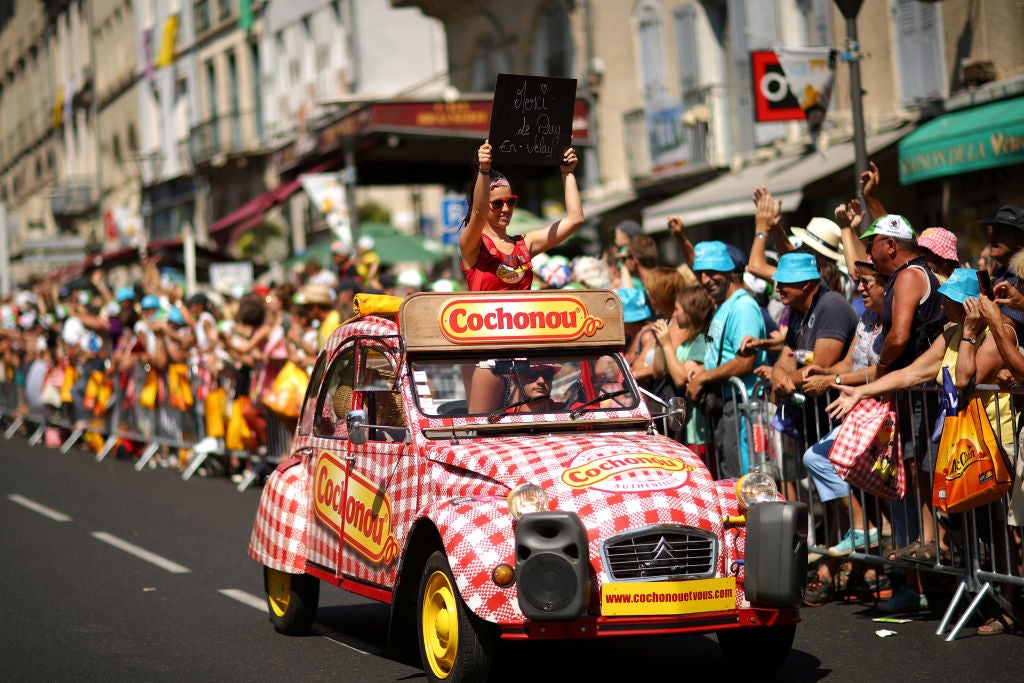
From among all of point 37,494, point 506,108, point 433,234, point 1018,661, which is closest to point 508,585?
point 1018,661

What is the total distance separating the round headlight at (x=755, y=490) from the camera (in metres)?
6.94

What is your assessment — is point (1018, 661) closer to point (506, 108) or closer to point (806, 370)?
point (806, 370)

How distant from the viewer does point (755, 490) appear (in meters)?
6.95

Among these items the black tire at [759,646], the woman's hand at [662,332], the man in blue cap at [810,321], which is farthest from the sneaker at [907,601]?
the woman's hand at [662,332]

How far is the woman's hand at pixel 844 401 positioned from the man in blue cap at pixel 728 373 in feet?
4.36

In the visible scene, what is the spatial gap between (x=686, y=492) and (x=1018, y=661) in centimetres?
193

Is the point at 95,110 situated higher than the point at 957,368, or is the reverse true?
the point at 95,110

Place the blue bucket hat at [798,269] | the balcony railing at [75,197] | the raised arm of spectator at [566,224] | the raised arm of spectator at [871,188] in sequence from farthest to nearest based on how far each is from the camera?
the balcony railing at [75,197] → the raised arm of spectator at [871,188] → the blue bucket hat at [798,269] → the raised arm of spectator at [566,224]

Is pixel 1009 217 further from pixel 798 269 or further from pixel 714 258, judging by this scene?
pixel 714 258

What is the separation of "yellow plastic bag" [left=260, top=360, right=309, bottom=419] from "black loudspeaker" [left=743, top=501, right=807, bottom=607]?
867 cm

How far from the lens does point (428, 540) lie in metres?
7.27

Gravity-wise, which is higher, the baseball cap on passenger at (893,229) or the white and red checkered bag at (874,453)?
the baseball cap on passenger at (893,229)

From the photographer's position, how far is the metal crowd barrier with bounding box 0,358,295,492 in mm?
16389

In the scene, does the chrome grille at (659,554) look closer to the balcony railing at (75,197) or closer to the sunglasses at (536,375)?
the sunglasses at (536,375)
